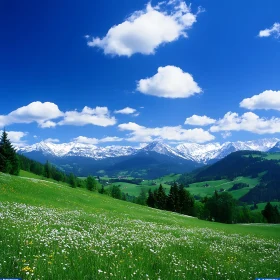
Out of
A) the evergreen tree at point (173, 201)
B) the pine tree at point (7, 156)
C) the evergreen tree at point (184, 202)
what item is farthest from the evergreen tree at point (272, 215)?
the pine tree at point (7, 156)

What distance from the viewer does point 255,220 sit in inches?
5856

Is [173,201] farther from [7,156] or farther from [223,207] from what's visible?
[7,156]

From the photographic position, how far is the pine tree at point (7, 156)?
8075 centimetres

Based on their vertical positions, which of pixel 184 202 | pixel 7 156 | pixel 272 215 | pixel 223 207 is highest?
pixel 7 156

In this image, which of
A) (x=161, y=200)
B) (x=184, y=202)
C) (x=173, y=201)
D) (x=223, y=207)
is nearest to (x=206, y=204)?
(x=223, y=207)

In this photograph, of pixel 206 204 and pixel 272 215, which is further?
pixel 272 215

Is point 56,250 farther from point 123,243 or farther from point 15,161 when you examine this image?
point 15,161

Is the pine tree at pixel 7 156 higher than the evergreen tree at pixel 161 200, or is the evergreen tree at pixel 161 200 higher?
the pine tree at pixel 7 156

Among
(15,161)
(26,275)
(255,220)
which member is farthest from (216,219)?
(26,275)

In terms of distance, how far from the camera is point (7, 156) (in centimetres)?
8312

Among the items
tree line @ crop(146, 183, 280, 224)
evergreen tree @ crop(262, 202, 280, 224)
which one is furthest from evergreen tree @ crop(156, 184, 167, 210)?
evergreen tree @ crop(262, 202, 280, 224)

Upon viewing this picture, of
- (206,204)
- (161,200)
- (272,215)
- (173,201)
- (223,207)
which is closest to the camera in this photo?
(223,207)

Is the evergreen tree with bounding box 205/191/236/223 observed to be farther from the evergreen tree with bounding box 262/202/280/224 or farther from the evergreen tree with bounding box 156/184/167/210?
the evergreen tree with bounding box 262/202/280/224

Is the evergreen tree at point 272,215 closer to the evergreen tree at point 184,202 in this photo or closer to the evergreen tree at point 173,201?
the evergreen tree at point 184,202
